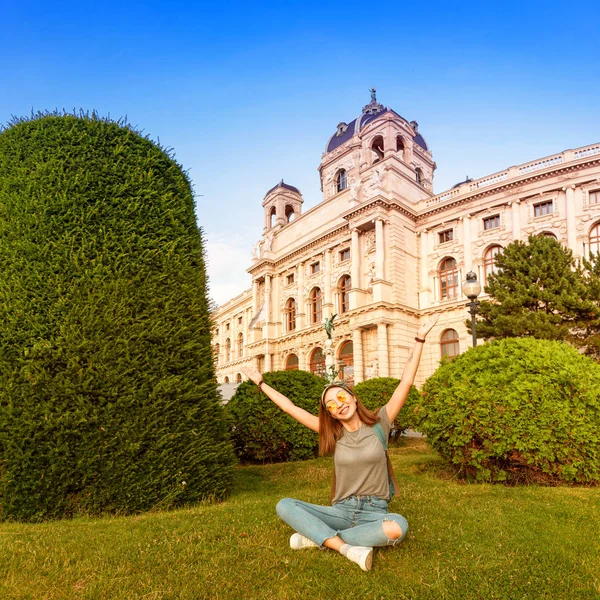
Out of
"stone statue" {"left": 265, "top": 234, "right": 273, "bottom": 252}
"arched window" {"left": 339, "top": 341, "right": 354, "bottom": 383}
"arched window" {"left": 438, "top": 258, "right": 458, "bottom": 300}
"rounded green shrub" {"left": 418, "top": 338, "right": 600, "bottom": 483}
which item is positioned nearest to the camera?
"rounded green shrub" {"left": 418, "top": 338, "right": 600, "bottom": 483}

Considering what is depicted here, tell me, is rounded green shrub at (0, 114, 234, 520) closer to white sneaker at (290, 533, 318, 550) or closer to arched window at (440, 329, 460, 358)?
white sneaker at (290, 533, 318, 550)

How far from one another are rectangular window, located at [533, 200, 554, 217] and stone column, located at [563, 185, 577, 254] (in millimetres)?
907

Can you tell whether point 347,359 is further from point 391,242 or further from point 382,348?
point 391,242

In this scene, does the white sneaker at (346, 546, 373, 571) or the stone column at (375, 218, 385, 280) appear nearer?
the white sneaker at (346, 546, 373, 571)

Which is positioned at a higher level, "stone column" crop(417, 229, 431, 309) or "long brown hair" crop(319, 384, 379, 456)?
"stone column" crop(417, 229, 431, 309)

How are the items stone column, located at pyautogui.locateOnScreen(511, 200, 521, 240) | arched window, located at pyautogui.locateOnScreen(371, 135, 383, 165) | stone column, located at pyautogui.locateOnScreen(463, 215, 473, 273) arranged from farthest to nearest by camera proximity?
1. arched window, located at pyautogui.locateOnScreen(371, 135, 383, 165)
2. stone column, located at pyautogui.locateOnScreen(463, 215, 473, 273)
3. stone column, located at pyautogui.locateOnScreen(511, 200, 521, 240)

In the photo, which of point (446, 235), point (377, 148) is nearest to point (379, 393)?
point (446, 235)

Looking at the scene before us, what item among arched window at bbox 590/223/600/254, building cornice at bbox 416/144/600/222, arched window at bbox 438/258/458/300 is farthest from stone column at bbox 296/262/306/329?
arched window at bbox 590/223/600/254

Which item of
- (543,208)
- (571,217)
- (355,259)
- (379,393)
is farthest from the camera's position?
(355,259)

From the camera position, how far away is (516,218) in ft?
83.7

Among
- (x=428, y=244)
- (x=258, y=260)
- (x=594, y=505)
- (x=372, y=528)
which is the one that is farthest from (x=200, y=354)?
(x=258, y=260)

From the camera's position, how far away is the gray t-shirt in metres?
3.52

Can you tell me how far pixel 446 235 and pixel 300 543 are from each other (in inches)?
1087

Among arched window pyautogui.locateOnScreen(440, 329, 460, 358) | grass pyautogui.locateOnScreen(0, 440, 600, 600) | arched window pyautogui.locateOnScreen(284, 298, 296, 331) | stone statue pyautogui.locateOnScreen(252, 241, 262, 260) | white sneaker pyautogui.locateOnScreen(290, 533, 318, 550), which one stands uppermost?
stone statue pyautogui.locateOnScreen(252, 241, 262, 260)
